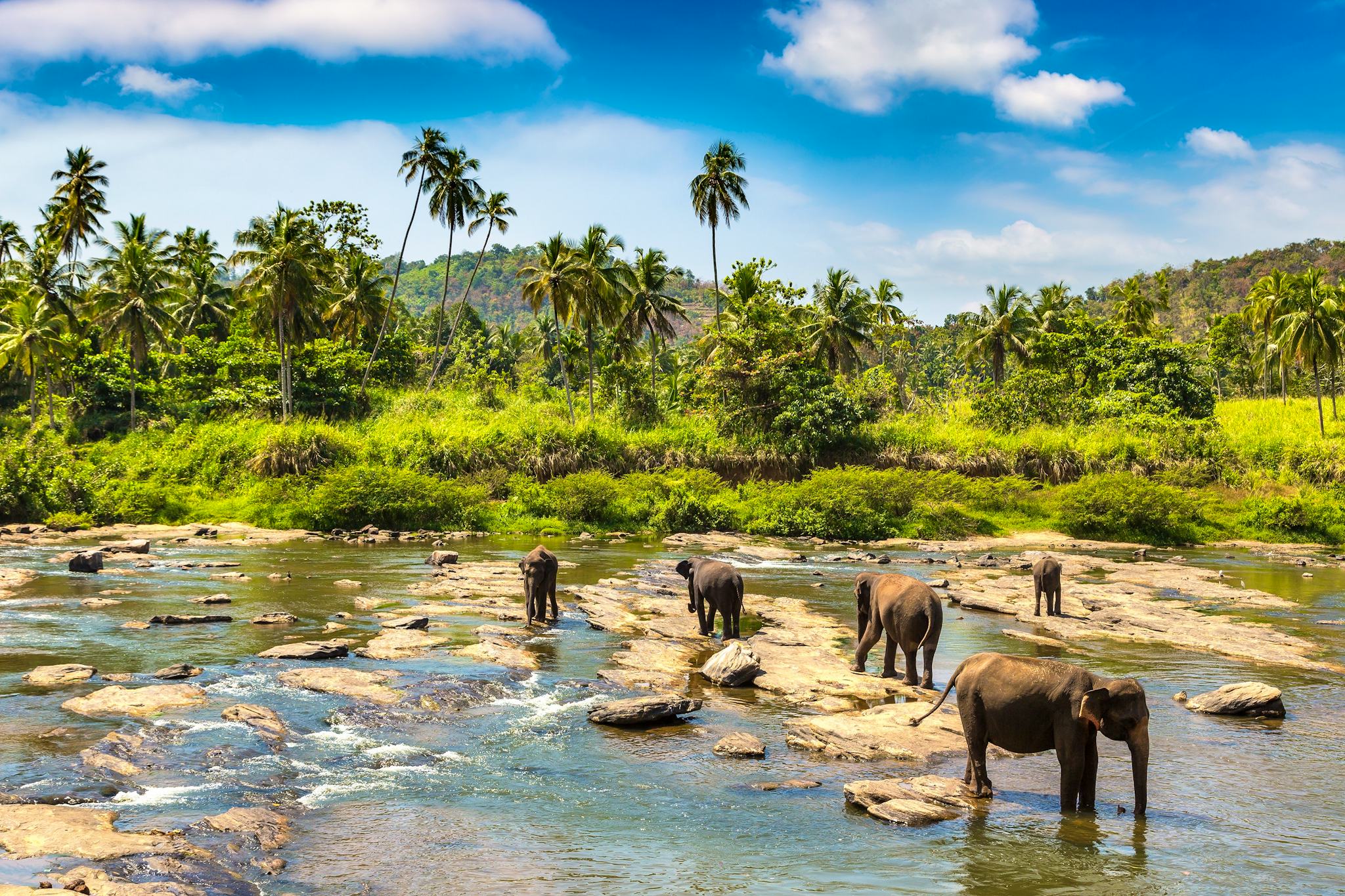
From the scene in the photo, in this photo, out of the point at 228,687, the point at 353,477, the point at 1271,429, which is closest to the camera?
the point at 228,687

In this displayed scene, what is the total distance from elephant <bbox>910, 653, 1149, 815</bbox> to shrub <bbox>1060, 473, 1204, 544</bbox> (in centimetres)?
3705

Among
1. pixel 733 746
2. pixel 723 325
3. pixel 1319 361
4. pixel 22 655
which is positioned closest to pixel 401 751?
pixel 733 746

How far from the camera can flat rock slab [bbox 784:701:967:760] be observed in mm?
11727

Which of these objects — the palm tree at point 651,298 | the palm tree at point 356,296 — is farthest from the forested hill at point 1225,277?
the palm tree at point 356,296

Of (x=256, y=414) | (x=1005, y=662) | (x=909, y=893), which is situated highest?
(x=256, y=414)

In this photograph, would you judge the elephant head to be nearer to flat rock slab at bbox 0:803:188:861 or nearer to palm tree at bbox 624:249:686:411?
flat rock slab at bbox 0:803:188:861

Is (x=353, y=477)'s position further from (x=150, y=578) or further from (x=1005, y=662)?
(x=1005, y=662)

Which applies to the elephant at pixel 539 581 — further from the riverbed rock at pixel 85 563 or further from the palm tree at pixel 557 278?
the palm tree at pixel 557 278

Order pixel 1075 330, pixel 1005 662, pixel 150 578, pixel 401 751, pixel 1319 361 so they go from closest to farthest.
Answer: pixel 1005 662
pixel 401 751
pixel 150 578
pixel 1319 361
pixel 1075 330

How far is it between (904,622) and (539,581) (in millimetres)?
8035

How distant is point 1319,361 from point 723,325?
36881 millimetres

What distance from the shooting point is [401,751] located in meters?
11.7

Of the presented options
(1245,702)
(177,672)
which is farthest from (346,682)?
(1245,702)

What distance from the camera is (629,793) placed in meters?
10.6
